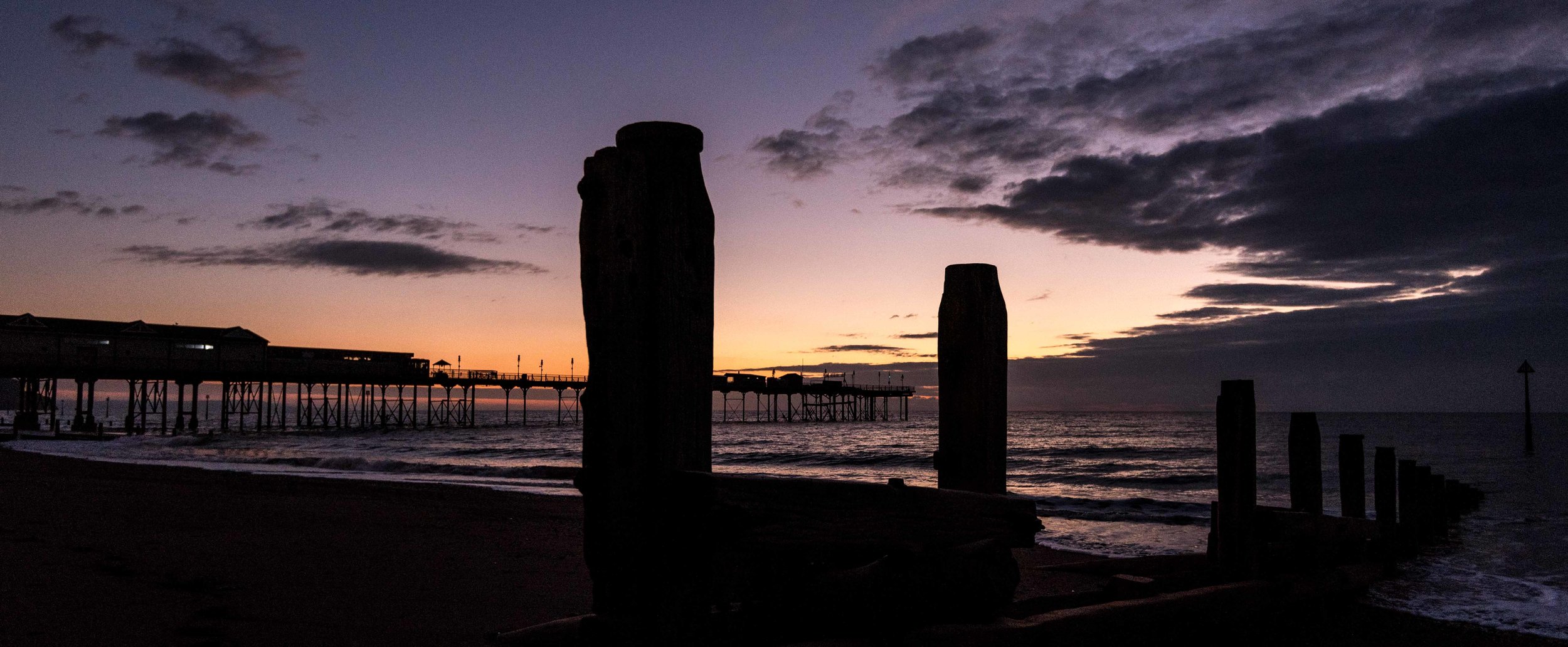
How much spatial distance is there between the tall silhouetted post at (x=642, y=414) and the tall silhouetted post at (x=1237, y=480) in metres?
4.14

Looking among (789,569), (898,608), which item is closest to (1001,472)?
(898,608)

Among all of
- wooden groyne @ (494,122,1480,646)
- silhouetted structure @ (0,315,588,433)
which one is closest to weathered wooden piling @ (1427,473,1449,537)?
wooden groyne @ (494,122,1480,646)

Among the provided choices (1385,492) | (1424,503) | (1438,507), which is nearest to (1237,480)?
(1385,492)

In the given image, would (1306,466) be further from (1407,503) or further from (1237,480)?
(1407,503)

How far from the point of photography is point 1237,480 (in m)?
5.56

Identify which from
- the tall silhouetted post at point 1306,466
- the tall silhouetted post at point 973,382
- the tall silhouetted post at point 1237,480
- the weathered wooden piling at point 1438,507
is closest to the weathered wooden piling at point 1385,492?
the tall silhouetted post at point 1306,466

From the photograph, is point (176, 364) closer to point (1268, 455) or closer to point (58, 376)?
point (58, 376)

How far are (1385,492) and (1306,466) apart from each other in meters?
2.34

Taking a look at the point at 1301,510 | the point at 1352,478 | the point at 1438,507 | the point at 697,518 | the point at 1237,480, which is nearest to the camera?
the point at 697,518

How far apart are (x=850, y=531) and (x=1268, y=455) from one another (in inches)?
1664

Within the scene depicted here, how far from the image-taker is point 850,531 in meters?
2.86

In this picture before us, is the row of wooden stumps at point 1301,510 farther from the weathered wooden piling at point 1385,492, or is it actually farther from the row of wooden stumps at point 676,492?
the row of wooden stumps at point 676,492

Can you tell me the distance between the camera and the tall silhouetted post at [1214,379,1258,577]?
17.9ft

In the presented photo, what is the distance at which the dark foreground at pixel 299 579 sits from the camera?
16.4 feet
